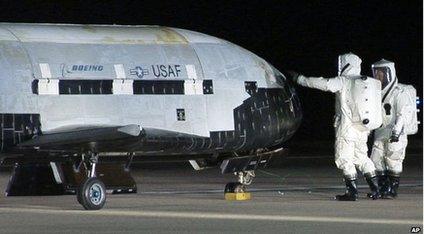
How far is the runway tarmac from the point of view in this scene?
64.6 feet

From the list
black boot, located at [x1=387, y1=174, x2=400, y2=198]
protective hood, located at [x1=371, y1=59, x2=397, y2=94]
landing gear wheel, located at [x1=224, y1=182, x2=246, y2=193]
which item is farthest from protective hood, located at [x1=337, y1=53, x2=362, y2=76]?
landing gear wheel, located at [x1=224, y1=182, x2=246, y2=193]

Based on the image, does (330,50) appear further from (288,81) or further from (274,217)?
(274,217)

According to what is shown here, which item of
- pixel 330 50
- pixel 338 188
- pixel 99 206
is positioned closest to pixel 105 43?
pixel 99 206

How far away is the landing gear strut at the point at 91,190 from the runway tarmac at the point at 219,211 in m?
0.13

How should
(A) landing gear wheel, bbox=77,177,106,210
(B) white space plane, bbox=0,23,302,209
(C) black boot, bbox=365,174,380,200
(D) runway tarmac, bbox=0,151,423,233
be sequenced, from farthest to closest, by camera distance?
(C) black boot, bbox=365,174,380,200 → (A) landing gear wheel, bbox=77,177,106,210 → (B) white space plane, bbox=0,23,302,209 → (D) runway tarmac, bbox=0,151,423,233

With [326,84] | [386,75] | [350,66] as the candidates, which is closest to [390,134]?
[386,75]

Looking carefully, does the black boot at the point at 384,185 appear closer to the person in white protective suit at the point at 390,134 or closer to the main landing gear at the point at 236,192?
the person in white protective suit at the point at 390,134

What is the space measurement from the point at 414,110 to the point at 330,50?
3573 cm

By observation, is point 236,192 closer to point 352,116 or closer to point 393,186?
point 352,116

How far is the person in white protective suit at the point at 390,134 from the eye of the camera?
25.1 meters

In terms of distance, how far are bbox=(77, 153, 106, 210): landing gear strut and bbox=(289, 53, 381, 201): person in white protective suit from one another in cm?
377

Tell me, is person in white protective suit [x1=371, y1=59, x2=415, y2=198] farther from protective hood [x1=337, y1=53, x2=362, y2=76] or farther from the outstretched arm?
the outstretched arm

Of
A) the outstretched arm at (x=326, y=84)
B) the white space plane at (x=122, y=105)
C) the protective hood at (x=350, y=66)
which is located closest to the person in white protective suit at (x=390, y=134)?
the protective hood at (x=350, y=66)

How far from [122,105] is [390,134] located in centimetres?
458
